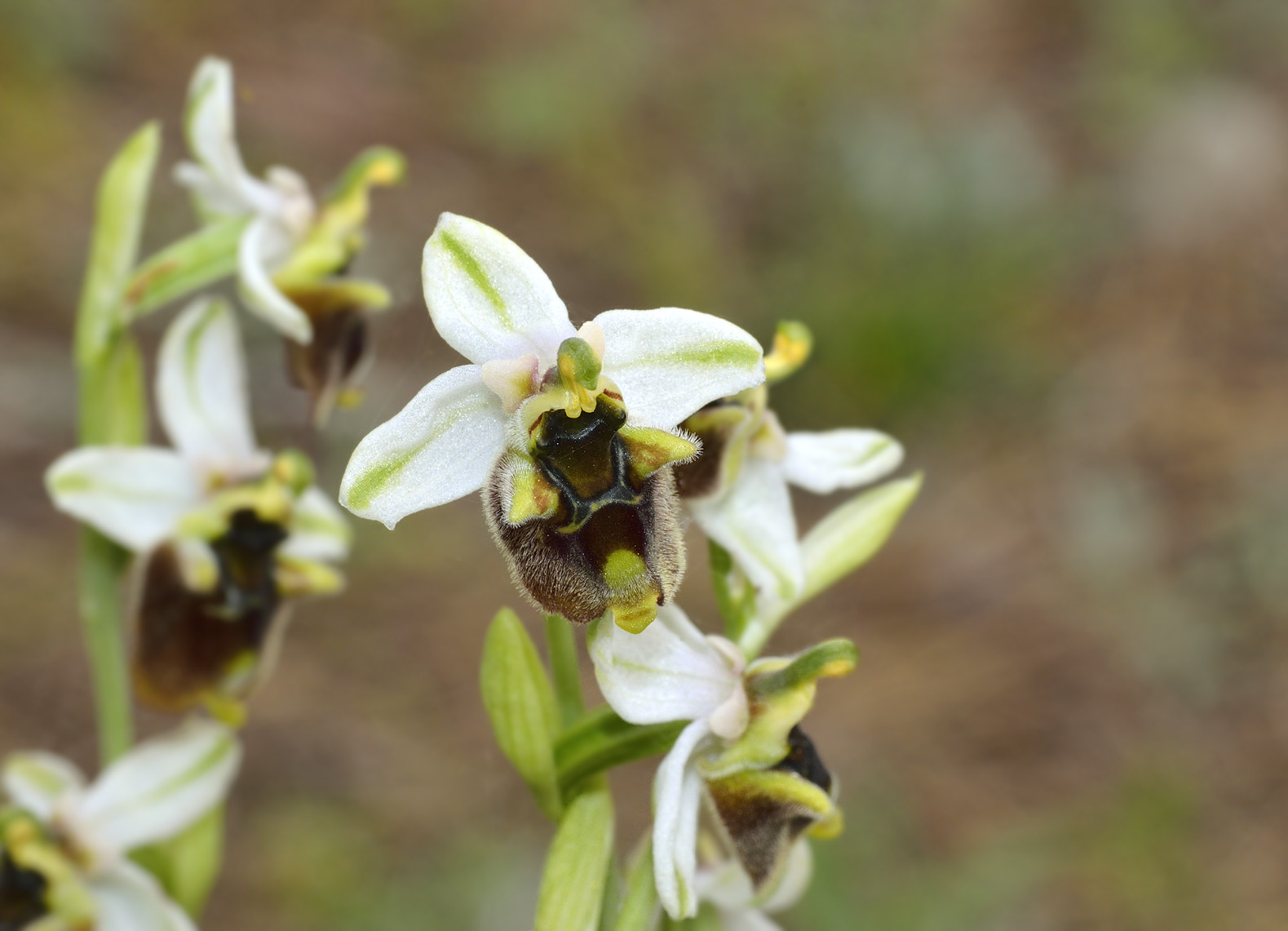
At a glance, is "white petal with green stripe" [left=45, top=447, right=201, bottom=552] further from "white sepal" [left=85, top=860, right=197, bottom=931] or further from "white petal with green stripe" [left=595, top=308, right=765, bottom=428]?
"white petal with green stripe" [left=595, top=308, right=765, bottom=428]

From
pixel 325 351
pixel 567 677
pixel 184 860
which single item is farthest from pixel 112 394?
pixel 567 677

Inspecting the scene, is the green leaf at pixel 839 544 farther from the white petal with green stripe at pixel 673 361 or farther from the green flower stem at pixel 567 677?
the white petal with green stripe at pixel 673 361

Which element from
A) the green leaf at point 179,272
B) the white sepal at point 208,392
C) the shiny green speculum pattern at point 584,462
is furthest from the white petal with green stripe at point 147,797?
the shiny green speculum pattern at point 584,462

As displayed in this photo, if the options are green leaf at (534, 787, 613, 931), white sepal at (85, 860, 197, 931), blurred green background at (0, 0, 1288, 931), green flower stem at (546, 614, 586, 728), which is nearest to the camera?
green leaf at (534, 787, 613, 931)

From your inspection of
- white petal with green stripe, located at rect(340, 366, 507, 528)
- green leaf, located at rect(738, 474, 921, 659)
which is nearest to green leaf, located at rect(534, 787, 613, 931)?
green leaf, located at rect(738, 474, 921, 659)

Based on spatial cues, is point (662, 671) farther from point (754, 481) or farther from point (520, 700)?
point (754, 481)

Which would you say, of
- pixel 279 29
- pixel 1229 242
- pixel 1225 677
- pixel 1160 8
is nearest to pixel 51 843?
pixel 1225 677

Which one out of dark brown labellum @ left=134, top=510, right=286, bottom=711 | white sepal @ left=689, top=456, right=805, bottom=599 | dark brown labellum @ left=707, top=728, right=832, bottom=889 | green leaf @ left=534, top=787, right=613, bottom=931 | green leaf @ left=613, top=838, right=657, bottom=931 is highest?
white sepal @ left=689, top=456, right=805, bottom=599
